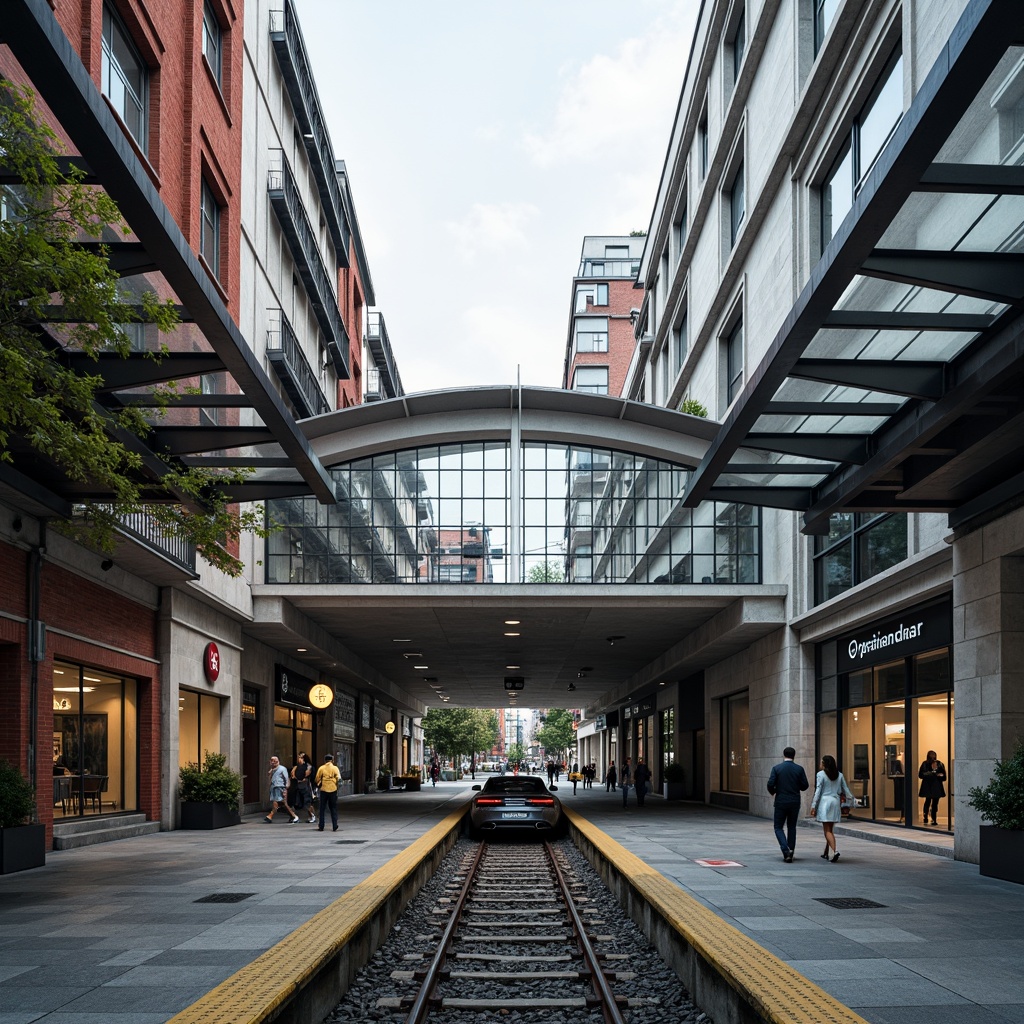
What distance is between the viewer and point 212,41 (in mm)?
26266

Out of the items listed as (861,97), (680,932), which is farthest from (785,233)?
(680,932)

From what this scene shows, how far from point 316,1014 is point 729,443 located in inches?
317

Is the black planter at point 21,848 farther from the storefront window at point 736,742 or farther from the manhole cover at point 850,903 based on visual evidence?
the storefront window at point 736,742

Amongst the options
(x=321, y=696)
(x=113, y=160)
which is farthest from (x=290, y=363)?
(x=113, y=160)

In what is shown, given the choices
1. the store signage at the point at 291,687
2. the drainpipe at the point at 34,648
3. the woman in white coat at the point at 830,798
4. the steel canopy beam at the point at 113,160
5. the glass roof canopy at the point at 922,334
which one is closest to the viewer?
the steel canopy beam at the point at 113,160

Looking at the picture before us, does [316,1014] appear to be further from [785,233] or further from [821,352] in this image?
[785,233]

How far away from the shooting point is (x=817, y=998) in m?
6.65

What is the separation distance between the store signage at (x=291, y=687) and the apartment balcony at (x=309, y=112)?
16.9 metres

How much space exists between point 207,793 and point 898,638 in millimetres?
14013

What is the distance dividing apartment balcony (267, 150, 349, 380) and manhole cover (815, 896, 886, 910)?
24.6m

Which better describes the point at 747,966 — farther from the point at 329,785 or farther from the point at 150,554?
the point at 329,785

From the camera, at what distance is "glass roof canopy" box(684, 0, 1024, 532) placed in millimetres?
7383

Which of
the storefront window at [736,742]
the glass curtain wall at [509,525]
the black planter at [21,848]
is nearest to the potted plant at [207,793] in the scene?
the glass curtain wall at [509,525]

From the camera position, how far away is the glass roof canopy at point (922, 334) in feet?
24.2
